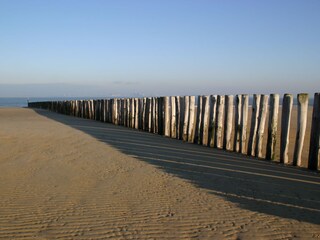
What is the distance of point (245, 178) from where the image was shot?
16.1 feet

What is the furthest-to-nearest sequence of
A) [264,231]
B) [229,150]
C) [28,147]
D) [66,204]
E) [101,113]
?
[101,113], [229,150], [28,147], [66,204], [264,231]

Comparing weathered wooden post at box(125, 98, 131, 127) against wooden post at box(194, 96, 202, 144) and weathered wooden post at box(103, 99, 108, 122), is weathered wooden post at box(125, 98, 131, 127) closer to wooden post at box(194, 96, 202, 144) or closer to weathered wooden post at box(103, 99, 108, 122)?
weathered wooden post at box(103, 99, 108, 122)

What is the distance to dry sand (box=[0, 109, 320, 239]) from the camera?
3.09 m

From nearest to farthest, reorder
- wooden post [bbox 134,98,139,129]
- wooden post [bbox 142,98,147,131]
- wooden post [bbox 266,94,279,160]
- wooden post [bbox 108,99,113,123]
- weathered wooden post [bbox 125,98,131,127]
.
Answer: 1. wooden post [bbox 266,94,279,160]
2. wooden post [bbox 142,98,147,131]
3. wooden post [bbox 134,98,139,129]
4. weathered wooden post [bbox 125,98,131,127]
5. wooden post [bbox 108,99,113,123]

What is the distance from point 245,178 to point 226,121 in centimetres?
300

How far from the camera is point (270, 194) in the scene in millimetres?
4168

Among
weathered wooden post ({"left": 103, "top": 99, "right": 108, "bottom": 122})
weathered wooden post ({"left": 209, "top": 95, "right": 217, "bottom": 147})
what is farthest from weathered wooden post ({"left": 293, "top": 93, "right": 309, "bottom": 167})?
weathered wooden post ({"left": 103, "top": 99, "right": 108, "bottom": 122})

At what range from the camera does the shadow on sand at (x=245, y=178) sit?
380cm

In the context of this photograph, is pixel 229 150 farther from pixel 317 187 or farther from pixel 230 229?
pixel 230 229

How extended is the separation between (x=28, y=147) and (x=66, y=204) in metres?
3.48

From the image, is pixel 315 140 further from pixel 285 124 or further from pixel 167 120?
pixel 167 120

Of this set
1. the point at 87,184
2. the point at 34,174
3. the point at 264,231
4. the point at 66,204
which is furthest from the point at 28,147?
the point at 264,231

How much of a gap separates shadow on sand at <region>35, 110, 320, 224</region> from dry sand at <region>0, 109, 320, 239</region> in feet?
0.25

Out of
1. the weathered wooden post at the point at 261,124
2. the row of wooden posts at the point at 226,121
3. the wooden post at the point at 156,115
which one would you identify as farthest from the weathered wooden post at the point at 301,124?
the wooden post at the point at 156,115
